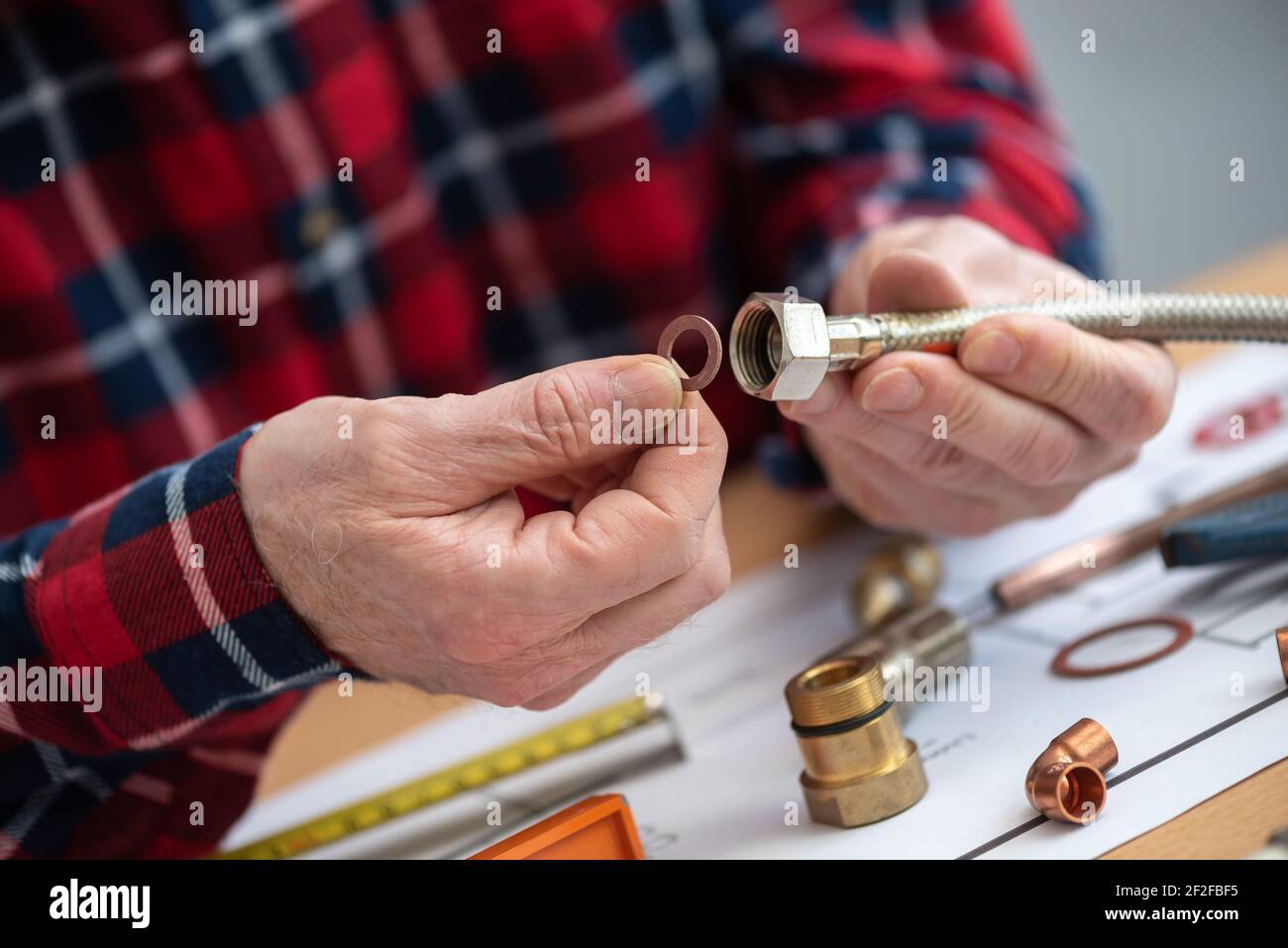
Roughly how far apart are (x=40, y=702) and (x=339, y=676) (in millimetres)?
170

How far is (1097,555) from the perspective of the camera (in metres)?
0.83

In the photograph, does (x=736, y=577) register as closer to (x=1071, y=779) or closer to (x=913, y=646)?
(x=913, y=646)

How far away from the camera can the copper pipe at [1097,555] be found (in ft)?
2.73

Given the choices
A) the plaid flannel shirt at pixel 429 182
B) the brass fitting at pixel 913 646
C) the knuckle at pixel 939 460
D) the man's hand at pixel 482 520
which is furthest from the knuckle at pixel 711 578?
the plaid flannel shirt at pixel 429 182

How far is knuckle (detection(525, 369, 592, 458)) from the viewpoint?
1.86 ft

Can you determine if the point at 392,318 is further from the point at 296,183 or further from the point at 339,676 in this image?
the point at 339,676

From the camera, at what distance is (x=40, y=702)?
0.68 m

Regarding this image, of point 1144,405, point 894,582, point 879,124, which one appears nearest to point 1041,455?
point 1144,405

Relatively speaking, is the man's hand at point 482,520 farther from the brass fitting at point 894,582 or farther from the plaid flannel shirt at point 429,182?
the plaid flannel shirt at point 429,182

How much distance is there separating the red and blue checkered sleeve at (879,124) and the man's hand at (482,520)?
56 cm

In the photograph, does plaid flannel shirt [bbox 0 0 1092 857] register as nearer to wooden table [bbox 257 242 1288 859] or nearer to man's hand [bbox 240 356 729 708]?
wooden table [bbox 257 242 1288 859]

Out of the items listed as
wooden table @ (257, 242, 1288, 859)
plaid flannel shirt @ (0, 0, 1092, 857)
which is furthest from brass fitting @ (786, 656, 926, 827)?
plaid flannel shirt @ (0, 0, 1092, 857)

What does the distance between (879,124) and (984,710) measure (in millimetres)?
680
